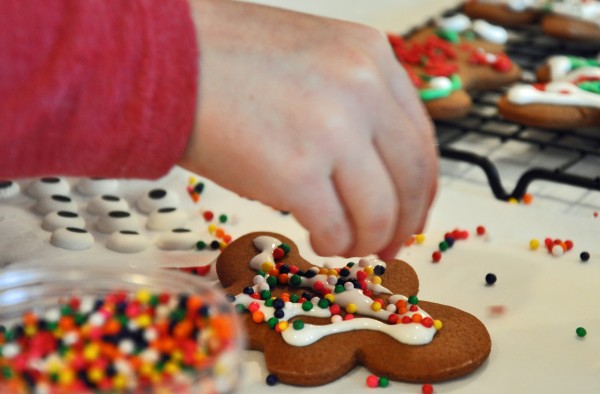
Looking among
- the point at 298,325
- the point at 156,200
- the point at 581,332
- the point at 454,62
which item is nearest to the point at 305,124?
the point at 298,325

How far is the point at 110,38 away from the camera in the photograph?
50 cm

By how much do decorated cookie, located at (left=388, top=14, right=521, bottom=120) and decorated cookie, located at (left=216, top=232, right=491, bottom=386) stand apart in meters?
0.41

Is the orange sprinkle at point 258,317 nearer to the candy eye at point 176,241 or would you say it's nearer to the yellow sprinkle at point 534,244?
the candy eye at point 176,241

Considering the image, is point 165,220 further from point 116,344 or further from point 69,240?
point 116,344

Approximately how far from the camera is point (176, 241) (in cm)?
90

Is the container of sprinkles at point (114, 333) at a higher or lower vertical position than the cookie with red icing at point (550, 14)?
higher

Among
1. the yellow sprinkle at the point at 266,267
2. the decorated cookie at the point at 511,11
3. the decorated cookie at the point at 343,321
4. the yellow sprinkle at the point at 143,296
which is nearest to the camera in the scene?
the yellow sprinkle at the point at 143,296

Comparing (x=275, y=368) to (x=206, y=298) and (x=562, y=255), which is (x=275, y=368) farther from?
(x=562, y=255)

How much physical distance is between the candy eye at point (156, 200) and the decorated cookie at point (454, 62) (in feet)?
1.28

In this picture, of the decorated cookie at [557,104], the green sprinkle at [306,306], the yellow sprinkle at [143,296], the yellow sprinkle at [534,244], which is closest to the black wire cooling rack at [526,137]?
the decorated cookie at [557,104]

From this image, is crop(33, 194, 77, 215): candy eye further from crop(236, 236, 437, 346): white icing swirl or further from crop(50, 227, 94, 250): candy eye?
crop(236, 236, 437, 346): white icing swirl

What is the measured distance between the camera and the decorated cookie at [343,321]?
70 centimetres

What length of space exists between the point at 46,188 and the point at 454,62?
66 centimetres

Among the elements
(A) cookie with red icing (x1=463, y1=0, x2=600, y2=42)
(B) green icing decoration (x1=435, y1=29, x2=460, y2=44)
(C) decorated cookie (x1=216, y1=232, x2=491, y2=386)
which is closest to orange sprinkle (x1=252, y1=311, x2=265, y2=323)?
(C) decorated cookie (x1=216, y1=232, x2=491, y2=386)
